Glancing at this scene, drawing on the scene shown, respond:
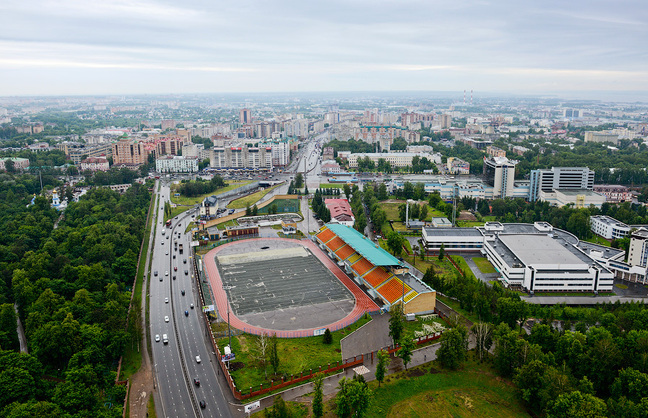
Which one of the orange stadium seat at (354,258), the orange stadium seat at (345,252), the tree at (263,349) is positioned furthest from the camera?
the orange stadium seat at (345,252)

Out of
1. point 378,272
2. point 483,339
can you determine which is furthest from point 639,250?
point 378,272

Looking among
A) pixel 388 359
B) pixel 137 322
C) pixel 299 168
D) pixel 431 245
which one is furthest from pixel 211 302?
pixel 299 168

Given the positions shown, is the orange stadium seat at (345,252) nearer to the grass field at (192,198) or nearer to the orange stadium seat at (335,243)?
the orange stadium seat at (335,243)

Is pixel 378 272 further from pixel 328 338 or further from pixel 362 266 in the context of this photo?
pixel 328 338

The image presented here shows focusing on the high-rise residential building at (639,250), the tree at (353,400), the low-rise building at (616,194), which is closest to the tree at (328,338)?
the tree at (353,400)

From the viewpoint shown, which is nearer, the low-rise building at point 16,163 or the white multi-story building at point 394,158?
the low-rise building at point 16,163

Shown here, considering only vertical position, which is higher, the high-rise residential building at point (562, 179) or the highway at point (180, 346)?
the high-rise residential building at point (562, 179)
